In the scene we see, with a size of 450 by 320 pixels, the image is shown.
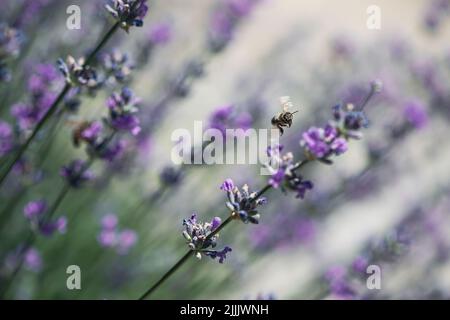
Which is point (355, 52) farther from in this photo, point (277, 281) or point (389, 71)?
point (277, 281)

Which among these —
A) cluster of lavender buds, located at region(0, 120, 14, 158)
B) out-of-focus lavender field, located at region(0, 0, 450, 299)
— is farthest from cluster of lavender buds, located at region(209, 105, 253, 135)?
cluster of lavender buds, located at region(0, 120, 14, 158)

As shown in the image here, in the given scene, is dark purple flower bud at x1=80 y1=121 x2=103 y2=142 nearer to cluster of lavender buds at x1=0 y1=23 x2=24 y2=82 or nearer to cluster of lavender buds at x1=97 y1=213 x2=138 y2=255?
cluster of lavender buds at x1=0 y1=23 x2=24 y2=82

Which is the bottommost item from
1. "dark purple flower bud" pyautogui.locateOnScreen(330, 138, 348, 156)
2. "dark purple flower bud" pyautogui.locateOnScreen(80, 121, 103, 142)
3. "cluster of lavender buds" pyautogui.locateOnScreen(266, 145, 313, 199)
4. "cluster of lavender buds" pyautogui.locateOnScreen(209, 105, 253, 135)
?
"cluster of lavender buds" pyautogui.locateOnScreen(266, 145, 313, 199)

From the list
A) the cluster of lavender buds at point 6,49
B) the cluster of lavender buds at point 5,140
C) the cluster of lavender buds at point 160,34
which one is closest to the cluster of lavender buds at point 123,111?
the cluster of lavender buds at point 6,49

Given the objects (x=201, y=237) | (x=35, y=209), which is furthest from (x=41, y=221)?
(x=201, y=237)
